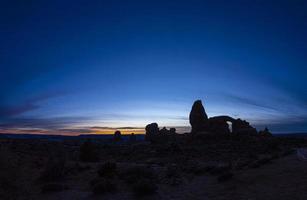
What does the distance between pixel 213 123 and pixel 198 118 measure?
4.24 m

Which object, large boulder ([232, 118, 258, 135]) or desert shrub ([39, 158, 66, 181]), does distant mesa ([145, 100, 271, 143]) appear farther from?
desert shrub ([39, 158, 66, 181])

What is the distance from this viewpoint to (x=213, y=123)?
6688 centimetres

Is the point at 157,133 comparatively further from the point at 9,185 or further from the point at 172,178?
the point at 9,185

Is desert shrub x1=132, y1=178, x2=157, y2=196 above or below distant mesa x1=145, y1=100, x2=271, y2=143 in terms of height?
below

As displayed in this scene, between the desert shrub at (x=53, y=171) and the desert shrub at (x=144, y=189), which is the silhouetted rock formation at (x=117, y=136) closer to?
the desert shrub at (x=53, y=171)

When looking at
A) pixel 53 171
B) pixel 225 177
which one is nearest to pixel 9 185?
pixel 53 171

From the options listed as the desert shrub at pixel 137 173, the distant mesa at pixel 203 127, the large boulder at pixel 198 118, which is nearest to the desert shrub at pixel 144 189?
the desert shrub at pixel 137 173

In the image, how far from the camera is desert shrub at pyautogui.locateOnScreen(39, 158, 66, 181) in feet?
55.7

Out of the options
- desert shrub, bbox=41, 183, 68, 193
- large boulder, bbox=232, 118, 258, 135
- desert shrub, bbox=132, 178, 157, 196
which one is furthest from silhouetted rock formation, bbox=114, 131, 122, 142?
desert shrub, bbox=132, 178, 157, 196

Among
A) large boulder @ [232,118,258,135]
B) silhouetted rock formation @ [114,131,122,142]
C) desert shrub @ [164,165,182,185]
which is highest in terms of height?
large boulder @ [232,118,258,135]

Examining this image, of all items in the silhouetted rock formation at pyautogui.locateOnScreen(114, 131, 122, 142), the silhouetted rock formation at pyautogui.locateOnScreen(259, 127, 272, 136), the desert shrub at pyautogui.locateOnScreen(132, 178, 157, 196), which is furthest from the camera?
the silhouetted rock formation at pyautogui.locateOnScreen(114, 131, 122, 142)

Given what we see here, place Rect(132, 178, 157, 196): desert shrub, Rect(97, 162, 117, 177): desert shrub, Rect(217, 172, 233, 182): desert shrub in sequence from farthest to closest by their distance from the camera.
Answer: Rect(97, 162, 117, 177): desert shrub < Rect(217, 172, 233, 182): desert shrub < Rect(132, 178, 157, 196): desert shrub

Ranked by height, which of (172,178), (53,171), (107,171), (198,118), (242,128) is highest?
(198,118)

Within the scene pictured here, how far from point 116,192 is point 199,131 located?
54.7 m
